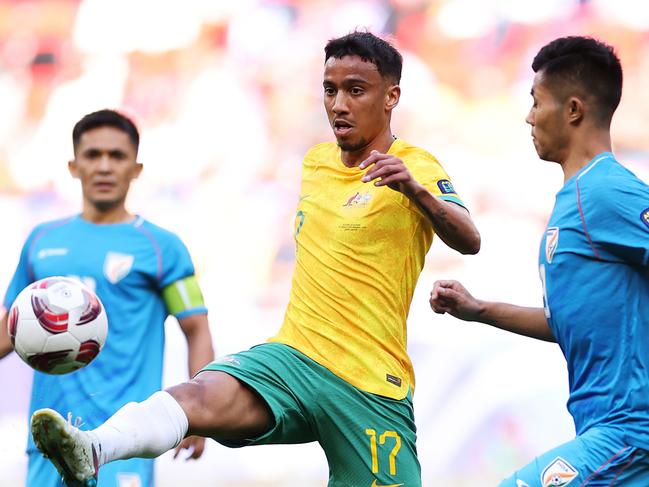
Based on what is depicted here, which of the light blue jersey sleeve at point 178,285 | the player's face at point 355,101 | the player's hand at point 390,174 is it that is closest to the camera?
the player's hand at point 390,174

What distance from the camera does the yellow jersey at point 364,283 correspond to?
5457 mm

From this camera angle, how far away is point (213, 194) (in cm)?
1152

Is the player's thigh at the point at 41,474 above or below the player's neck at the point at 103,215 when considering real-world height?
below

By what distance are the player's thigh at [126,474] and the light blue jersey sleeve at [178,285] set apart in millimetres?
893

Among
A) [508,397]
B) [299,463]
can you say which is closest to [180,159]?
[299,463]

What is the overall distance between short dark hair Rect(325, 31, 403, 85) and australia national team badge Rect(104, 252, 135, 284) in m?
1.87

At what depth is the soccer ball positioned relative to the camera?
5.33m

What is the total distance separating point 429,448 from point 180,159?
3547mm

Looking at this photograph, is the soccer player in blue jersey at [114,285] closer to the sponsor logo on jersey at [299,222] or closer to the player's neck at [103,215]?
the player's neck at [103,215]

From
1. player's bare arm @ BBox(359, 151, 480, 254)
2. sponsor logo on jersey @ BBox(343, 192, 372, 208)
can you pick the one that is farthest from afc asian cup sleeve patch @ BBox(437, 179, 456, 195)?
sponsor logo on jersey @ BBox(343, 192, 372, 208)

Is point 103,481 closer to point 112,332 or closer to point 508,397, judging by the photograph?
point 112,332

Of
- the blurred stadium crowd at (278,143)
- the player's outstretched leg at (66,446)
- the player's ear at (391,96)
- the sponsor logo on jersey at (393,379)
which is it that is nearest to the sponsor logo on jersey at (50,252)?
the player's ear at (391,96)

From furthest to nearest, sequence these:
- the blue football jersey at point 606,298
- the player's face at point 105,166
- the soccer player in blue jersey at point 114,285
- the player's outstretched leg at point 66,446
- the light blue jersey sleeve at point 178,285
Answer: the player's face at point 105,166
the light blue jersey sleeve at point 178,285
the soccer player in blue jersey at point 114,285
the blue football jersey at point 606,298
the player's outstretched leg at point 66,446

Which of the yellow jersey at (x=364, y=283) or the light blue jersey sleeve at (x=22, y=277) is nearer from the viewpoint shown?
the yellow jersey at (x=364, y=283)
